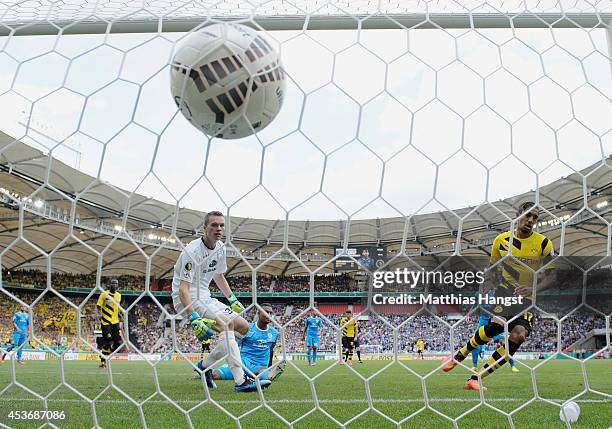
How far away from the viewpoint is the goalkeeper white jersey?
2.60 metres

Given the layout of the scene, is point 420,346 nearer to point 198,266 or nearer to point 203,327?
point 203,327

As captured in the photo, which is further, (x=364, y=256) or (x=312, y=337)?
(x=312, y=337)

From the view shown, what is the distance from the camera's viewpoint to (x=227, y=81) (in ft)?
7.33

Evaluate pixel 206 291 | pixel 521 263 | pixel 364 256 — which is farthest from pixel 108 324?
pixel 521 263

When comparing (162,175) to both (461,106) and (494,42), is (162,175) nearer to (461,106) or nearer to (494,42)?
(461,106)

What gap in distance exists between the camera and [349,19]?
8.66 feet

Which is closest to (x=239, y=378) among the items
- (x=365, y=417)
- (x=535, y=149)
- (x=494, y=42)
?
(x=365, y=417)

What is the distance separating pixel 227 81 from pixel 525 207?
1501mm

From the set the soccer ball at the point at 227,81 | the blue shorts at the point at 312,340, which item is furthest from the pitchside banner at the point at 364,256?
the blue shorts at the point at 312,340

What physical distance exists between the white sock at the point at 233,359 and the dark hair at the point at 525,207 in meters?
1.55

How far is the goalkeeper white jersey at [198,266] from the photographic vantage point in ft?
8.52

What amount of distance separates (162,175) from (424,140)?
1183 millimetres

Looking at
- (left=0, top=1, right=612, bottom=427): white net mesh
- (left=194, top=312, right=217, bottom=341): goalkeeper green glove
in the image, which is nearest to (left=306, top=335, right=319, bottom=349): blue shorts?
(left=194, top=312, right=217, bottom=341): goalkeeper green glove

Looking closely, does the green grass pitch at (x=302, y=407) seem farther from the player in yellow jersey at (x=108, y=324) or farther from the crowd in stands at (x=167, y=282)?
the player in yellow jersey at (x=108, y=324)
